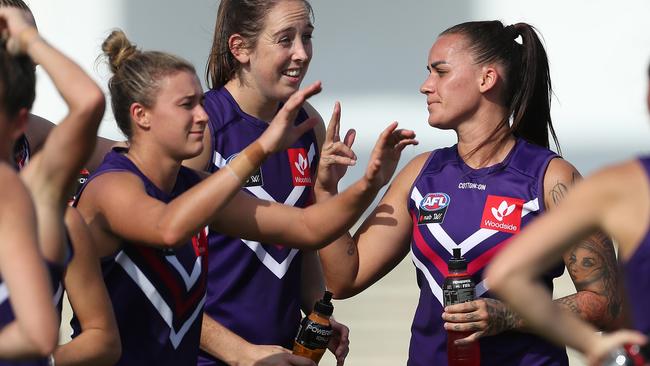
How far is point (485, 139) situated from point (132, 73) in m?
1.16

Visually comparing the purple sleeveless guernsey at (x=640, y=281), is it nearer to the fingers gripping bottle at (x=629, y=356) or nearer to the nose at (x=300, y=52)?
the fingers gripping bottle at (x=629, y=356)

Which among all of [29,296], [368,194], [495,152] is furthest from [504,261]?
[495,152]

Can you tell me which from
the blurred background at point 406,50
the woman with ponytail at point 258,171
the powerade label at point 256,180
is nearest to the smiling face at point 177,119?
the woman with ponytail at point 258,171

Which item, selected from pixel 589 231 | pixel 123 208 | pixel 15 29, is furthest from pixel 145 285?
pixel 589 231

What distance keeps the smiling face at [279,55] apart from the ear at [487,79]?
63 cm

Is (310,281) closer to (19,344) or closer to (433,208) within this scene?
Answer: (433,208)

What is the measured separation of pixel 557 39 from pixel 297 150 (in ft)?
16.0

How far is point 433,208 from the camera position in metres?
4.09

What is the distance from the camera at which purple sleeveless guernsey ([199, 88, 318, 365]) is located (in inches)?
168

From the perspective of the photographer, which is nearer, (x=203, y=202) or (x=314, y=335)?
(x=203, y=202)

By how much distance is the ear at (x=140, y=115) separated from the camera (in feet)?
12.1

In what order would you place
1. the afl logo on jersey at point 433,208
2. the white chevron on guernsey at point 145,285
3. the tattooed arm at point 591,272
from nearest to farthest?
the white chevron on guernsey at point 145,285 → the tattooed arm at point 591,272 → the afl logo on jersey at point 433,208

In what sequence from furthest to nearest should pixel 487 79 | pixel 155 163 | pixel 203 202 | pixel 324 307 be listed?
pixel 487 79
pixel 324 307
pixel 155 163
pixel 203 202

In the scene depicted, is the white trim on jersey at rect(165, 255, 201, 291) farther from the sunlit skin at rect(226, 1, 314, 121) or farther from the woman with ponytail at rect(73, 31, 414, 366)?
the sunlit skin at rect(226, 1, 314, 121)
